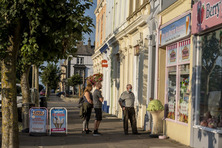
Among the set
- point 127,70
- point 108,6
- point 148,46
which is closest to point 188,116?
point 148,46

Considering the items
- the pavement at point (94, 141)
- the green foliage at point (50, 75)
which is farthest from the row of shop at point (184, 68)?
the green foliage at point (50, 75)

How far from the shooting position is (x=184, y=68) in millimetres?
12062

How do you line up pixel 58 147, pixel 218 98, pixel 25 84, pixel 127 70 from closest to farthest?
pixel 218 98, pixel 58 147, pixel 25 84, pixel 127 70

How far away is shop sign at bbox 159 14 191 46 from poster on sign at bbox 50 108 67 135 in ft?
13.1

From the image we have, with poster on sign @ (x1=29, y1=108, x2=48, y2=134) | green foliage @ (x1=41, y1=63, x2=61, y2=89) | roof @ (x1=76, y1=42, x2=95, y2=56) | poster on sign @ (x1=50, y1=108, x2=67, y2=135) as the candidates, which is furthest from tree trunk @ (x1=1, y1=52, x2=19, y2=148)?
roof @ (x1=76, y1=42, x2=95, y2=56)

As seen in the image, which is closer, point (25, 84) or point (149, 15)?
point (149, 15)

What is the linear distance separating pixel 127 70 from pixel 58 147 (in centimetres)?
1047

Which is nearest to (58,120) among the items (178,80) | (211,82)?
(178,80)

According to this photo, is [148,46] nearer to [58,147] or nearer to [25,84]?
[25,84]

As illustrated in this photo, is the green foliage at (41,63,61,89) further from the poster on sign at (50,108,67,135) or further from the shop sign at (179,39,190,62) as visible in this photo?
the shop sign at (179,39,190,62)

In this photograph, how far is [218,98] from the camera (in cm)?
965

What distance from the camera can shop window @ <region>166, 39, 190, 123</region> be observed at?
38.8 ft

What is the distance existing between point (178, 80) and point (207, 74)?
2294mm

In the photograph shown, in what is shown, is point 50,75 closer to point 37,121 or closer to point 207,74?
point 37,121
